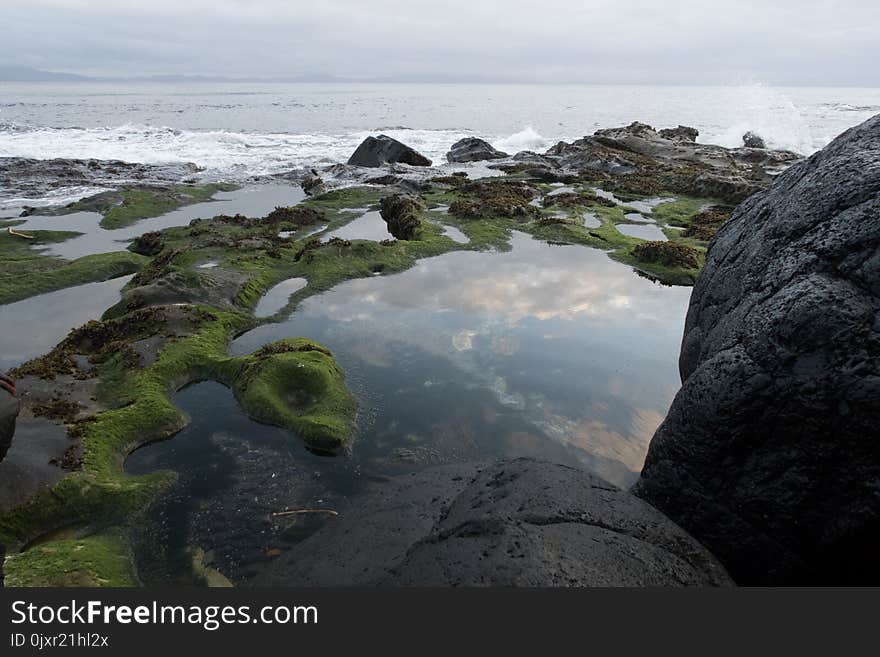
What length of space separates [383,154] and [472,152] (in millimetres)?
12778

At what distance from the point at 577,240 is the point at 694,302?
48.9ft

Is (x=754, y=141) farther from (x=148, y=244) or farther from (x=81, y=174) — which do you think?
(x=81, y=174)

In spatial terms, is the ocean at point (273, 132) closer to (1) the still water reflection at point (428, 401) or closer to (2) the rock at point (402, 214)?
(2) the rock at point (402, 214)

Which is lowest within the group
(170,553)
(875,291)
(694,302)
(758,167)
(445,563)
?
(170,553)

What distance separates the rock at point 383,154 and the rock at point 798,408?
45.8 m

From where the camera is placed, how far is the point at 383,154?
49.9 meters

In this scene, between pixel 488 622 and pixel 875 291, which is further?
pixel 875 291

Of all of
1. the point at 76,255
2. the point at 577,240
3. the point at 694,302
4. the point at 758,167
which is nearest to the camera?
the point at 694,302

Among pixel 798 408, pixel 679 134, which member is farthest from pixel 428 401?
pixel 679 134

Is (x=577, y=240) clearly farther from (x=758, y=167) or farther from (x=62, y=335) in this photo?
(x=758, y=167)

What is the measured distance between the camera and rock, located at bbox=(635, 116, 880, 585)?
5.46 m

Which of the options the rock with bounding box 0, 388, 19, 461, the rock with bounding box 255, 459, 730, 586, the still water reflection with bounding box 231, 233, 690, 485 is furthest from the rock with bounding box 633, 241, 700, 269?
the rock with bounding box 0, 388, 19, 461

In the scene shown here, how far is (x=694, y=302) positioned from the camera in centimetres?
954

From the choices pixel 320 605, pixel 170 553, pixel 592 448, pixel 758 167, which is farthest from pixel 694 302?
pixel 758 167
